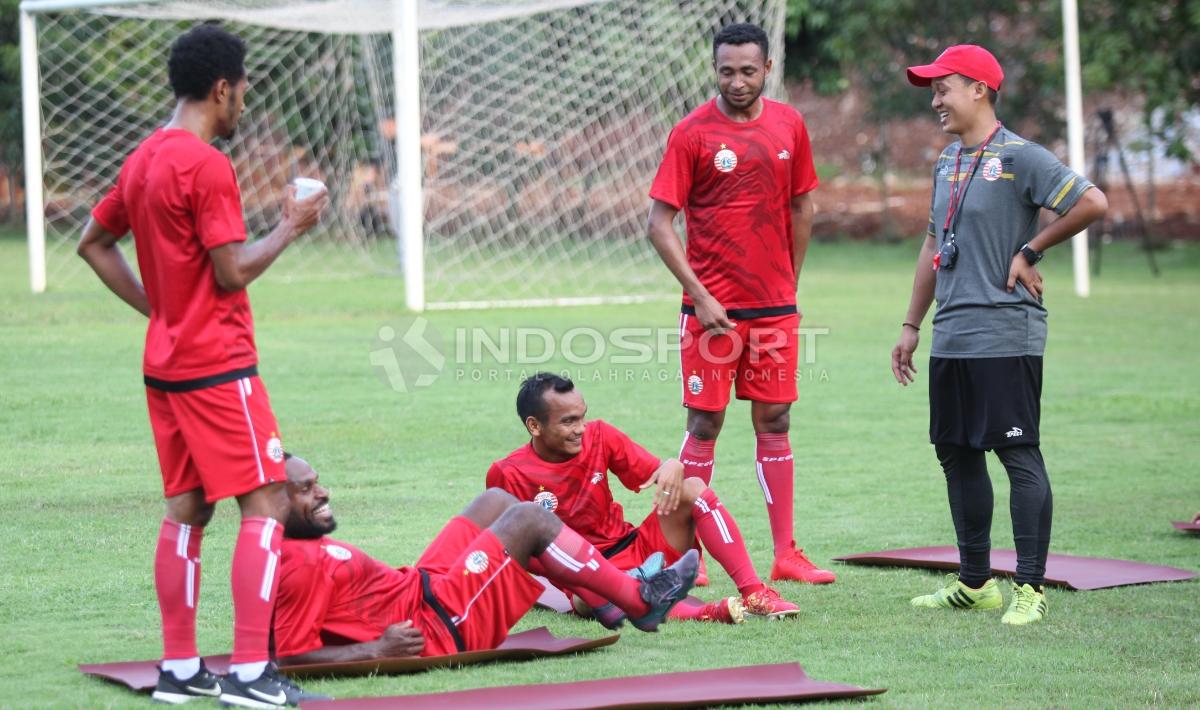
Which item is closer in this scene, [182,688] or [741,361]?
[182,688]

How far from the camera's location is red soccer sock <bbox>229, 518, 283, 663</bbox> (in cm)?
470

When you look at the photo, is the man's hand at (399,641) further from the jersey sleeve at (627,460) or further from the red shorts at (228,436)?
the jersey sleeve at (627,460)

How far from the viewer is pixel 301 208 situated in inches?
184

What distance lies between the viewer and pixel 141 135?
2750cm

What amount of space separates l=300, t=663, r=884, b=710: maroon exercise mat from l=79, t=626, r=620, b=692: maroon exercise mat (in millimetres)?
442

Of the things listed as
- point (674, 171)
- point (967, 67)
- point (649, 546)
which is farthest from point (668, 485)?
point (967, 67)

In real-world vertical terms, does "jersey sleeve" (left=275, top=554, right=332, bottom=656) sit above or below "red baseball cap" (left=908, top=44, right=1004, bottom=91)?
below

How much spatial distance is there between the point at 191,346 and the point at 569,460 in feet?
6.24

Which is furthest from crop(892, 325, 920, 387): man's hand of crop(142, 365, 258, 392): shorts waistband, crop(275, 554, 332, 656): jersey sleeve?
crop(142, 365, 258, 392): shorts waistband

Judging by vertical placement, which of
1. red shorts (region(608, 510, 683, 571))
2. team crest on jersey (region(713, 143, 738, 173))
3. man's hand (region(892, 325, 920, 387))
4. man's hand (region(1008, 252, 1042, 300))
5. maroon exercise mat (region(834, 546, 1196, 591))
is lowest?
maroon exercise mat (region(834, 546, 1196, 591))

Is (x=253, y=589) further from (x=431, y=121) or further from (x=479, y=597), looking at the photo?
(x=431, y=121)

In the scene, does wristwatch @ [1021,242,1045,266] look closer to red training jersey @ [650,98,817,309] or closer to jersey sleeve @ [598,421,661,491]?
red training jersey @ [650,98,817,309]

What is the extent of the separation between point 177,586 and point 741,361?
299cm

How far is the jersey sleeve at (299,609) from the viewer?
511 cm
